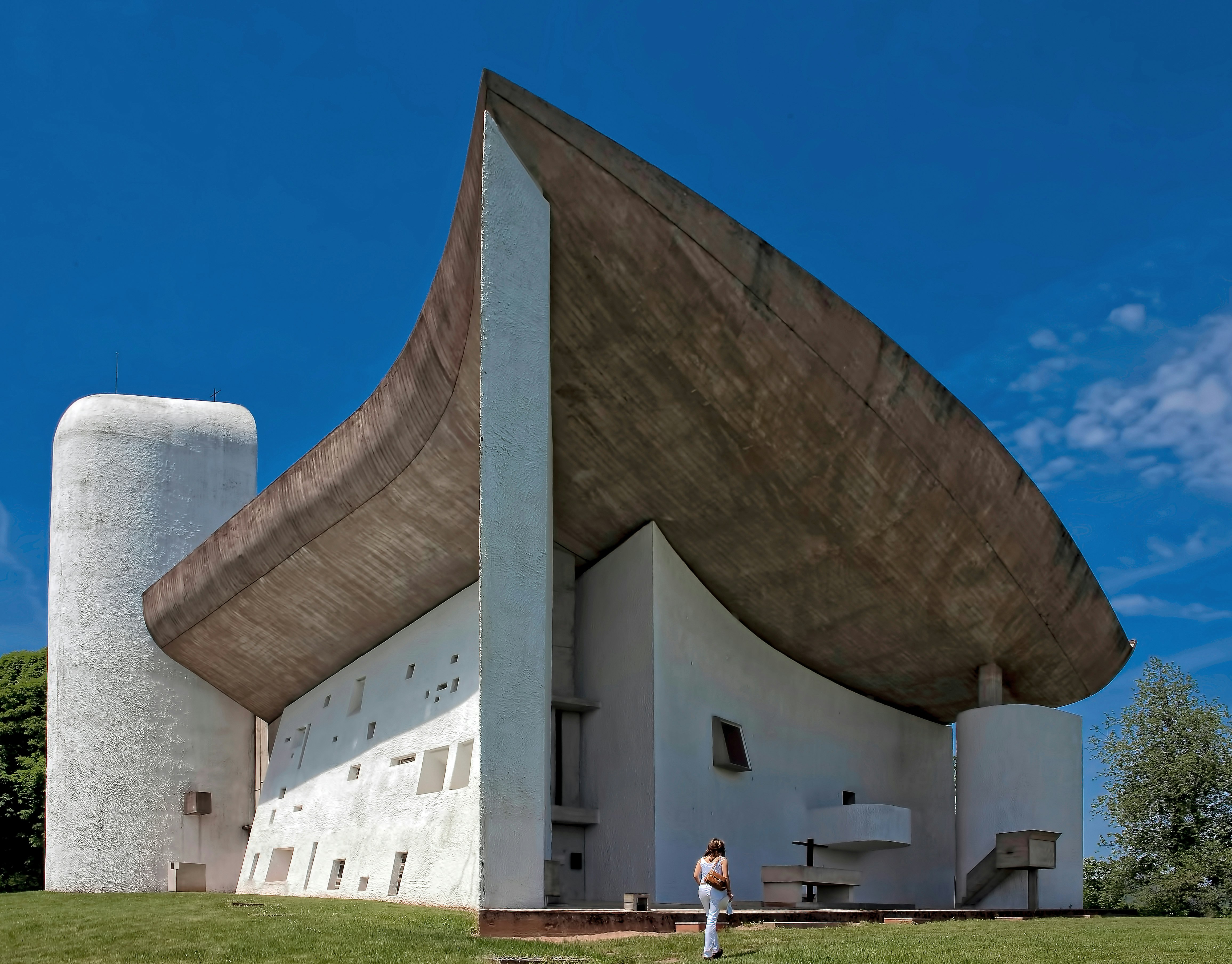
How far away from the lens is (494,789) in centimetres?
1148

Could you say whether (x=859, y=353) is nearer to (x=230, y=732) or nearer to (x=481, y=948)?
(x=481, y=948)

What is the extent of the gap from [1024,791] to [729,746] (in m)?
4.88

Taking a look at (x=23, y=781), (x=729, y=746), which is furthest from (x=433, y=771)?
(x=23, y=781)

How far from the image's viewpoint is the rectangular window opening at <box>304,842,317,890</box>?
72.3 ft

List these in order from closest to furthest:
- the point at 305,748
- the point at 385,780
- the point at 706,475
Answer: the point at 706,475 → the point at 385,780 → the point at 305,748

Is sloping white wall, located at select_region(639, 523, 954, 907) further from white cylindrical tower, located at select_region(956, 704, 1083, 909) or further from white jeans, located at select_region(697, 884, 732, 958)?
white jeans, located at select_region(697, 884, 732, 958)

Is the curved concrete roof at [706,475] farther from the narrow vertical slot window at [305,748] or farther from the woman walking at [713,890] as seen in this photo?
the woman walking at [713,890]

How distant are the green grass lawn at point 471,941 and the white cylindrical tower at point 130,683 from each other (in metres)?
9.95

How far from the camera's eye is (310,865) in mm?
22219

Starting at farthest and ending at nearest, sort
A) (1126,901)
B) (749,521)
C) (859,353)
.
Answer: (1126,901) → (749,521) → (859,353)

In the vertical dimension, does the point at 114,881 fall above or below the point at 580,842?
below

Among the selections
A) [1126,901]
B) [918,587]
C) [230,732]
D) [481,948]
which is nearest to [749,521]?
[918,587]

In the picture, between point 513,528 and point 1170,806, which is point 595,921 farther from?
point 1170,806

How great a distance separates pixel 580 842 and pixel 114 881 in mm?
12347
